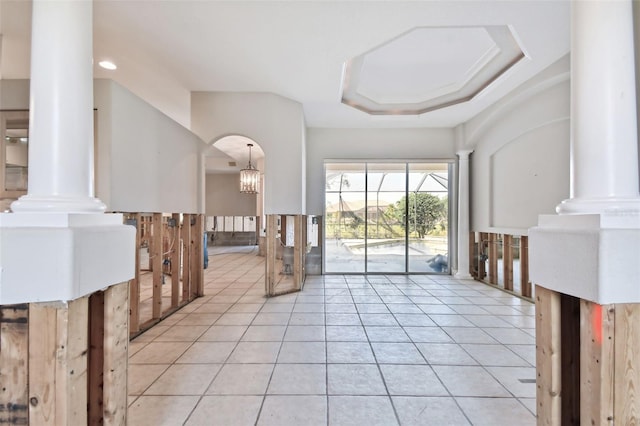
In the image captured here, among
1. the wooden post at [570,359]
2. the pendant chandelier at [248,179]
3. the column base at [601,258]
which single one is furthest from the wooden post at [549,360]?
the pendant chandelier at [248,179]

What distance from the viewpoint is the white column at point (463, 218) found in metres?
6.52

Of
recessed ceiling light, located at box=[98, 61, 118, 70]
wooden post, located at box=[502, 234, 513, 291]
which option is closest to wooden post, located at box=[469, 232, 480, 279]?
wooden post, located at box=[502, 234, 513, 291]

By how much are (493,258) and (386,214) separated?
91.9 inches

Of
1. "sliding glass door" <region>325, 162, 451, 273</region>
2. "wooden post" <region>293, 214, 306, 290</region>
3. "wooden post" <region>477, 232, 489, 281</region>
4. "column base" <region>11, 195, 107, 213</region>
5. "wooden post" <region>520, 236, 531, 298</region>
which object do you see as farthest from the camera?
"sliding glass door" <region>325, 162, 451, 273</region>

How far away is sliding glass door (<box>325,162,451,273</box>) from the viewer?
6914 millimetres

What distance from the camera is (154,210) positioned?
12.0 feet

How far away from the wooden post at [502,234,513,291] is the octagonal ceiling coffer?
2.64m

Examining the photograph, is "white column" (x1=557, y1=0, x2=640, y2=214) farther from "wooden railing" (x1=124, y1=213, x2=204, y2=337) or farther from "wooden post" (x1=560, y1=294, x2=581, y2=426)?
"wooden railing" (x1=124, y1=213, x2=204, y2=337)

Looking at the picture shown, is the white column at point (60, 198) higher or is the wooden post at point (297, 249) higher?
the white column at point (60, 198)

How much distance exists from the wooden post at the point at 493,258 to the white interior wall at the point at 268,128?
385 centimetres

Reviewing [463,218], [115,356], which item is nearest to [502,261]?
[463,218]

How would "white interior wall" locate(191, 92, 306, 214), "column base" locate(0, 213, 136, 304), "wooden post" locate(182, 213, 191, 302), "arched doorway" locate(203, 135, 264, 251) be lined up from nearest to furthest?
1. "column base" locate(0, 213, 136, 304)
2. "wooden post" locate(182, 213, 191, 302)
3. "white interior wall" locate(191, 92, 306, 214)
4. "arched doorway" locate(203, 135, 264, 251)

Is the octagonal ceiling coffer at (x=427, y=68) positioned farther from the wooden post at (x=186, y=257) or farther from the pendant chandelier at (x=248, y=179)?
the pendant chandelier at (x=248, y=179)

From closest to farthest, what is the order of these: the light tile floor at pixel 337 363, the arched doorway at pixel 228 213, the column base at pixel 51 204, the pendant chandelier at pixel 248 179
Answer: the column base at pixel 51 204, the light tile floor at pixel 337 363, the pendant chandelier at pixel 248 179, the arched doorway at pixel 228 213
